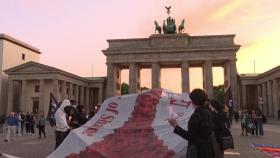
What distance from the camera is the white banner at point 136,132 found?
8.77m

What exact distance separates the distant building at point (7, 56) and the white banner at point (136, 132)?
181 ft

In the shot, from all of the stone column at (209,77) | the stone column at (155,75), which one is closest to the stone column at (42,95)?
the stone column at (155,75)

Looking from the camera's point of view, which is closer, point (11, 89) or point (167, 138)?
point (167, 138)

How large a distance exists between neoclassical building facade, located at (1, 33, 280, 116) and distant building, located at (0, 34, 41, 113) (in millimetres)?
1390

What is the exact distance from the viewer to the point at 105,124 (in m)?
10.3

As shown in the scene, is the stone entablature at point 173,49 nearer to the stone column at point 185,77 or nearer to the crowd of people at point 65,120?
the stone column at point 185,77

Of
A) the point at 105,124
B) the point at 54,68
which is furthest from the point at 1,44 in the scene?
the point at 105,124

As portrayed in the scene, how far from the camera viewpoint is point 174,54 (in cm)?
6500

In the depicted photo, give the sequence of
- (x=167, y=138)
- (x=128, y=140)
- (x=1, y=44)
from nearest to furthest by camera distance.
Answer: (x=167, y=138) → (x=128, y=140) → (x=1, y=44)

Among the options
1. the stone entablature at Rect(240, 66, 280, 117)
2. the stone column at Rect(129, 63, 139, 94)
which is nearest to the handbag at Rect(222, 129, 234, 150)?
the stone entablature at Rect(240, 66, 280, 117)

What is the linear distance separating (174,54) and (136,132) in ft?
184

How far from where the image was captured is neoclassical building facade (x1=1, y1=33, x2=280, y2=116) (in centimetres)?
6134

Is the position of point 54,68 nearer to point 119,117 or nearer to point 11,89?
point 11,89

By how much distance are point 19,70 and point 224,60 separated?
36.3 m
